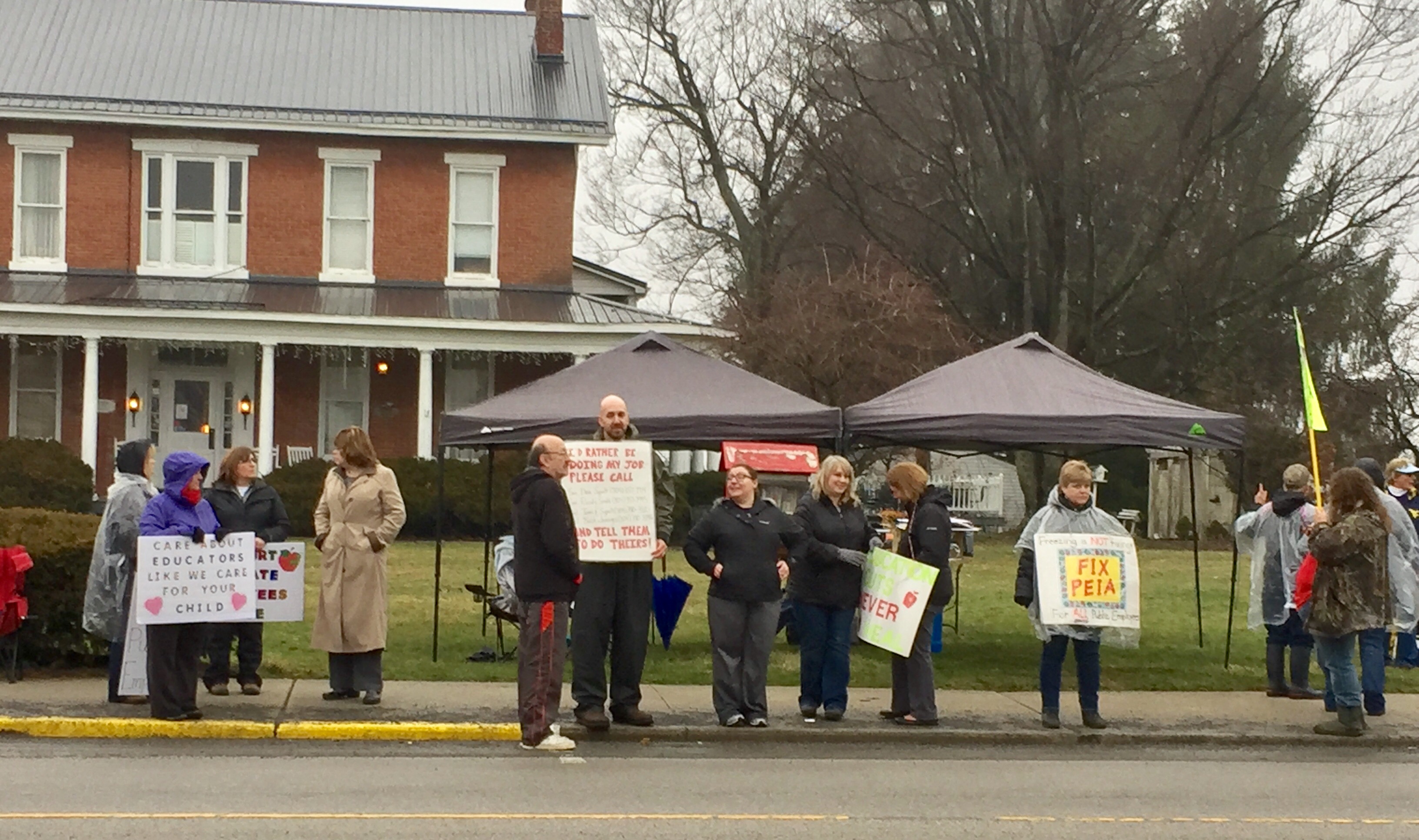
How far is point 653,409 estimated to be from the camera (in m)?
14.2

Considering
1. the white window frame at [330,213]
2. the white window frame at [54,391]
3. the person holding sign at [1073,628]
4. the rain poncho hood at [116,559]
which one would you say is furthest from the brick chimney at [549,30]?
the person holding sign at [1073,628]

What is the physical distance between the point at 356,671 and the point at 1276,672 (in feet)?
23.5

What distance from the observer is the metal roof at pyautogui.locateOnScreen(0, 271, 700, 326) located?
93.1ft

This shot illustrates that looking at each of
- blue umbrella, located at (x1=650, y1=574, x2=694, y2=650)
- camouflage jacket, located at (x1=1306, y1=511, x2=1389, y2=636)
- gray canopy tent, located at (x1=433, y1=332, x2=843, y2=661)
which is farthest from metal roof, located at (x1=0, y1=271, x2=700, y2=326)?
camouflage jacket, located at (x1=1306, y1=511, x2=1389, y2=636)

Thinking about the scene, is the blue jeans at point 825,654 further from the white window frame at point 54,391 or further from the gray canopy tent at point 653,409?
the white window frame at point 54,391

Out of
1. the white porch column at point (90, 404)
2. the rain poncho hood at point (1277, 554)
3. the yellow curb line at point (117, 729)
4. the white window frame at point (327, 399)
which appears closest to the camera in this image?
the yellow curb line at point (117, 729)

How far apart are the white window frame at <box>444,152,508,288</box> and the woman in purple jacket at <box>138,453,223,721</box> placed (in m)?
20.0

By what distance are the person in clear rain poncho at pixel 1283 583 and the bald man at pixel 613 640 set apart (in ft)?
17.0

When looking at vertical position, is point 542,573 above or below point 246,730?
above

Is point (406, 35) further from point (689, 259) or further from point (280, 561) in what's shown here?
point (280, 561)

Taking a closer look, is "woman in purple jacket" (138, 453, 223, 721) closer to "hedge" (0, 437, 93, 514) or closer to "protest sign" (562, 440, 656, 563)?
"protest sign" (562, 440, 656, 563)

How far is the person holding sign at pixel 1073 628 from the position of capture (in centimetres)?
1143

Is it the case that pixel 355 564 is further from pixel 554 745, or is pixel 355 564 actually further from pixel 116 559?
pixel 554 745

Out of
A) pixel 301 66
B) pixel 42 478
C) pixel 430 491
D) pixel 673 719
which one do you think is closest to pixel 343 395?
pixel 430 491
